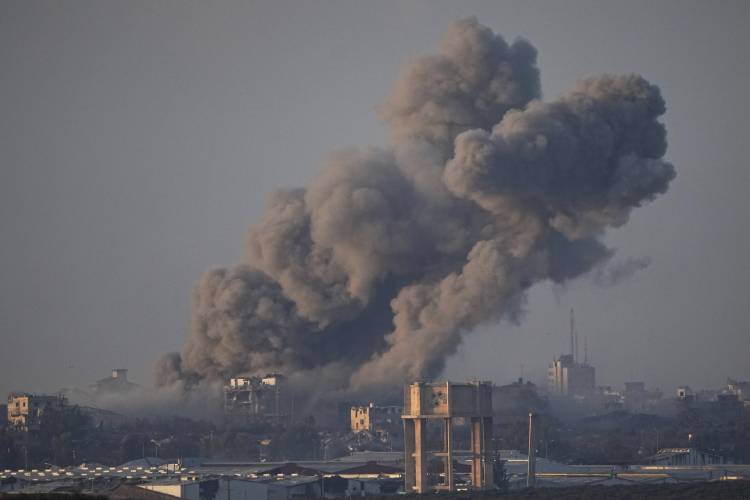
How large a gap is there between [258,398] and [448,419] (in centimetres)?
4818

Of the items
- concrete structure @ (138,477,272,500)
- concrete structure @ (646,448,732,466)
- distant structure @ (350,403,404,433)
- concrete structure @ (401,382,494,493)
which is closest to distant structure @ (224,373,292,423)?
distant structure @ (350,403,404,433)

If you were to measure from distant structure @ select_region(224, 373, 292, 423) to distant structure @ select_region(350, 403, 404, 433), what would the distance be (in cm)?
468

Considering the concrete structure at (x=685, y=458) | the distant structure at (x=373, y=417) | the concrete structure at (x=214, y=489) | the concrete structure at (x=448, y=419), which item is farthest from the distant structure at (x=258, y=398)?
the concrete structure at (x=448, y=419)

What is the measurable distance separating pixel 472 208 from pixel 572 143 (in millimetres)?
8474

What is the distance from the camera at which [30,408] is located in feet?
461

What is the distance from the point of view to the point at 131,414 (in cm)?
14225

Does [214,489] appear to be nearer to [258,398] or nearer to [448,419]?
[448,419]

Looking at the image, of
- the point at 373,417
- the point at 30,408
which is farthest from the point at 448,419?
the point at 30,408

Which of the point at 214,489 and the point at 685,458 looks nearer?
the point at 214,489

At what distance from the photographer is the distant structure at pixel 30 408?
135 m

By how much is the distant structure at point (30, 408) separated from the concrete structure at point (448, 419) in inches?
2142

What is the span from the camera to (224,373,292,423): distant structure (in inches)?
5069

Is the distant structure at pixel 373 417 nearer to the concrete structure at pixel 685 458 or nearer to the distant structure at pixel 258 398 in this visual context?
the distant structure at pixel 258 398

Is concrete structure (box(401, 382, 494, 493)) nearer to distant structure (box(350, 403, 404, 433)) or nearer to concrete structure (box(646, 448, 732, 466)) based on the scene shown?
concrete structure (box(646, 448, 732, 466))
